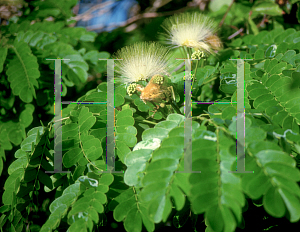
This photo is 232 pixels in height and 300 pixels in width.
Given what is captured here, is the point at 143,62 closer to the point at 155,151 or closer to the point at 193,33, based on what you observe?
the point at 193,33

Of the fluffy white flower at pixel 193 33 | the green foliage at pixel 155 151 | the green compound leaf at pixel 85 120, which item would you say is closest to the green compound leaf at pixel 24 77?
the green foliage at pixel 155 151

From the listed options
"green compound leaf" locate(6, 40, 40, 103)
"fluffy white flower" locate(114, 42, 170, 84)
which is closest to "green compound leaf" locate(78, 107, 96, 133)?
"fluffy white flower" locate(114, 42, 170, 84)

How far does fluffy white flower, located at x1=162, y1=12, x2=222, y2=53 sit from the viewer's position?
1190 mm

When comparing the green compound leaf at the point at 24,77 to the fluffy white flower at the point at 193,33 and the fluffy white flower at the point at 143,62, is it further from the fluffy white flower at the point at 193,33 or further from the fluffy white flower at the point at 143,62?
the fluffy white flower at the point at 193,33

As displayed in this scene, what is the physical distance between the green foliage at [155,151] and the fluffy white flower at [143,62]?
8 centimetres

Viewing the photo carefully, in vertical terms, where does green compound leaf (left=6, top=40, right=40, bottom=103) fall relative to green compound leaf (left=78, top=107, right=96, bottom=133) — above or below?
above

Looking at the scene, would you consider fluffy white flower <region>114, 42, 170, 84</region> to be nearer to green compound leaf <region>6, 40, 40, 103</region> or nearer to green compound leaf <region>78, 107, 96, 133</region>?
green compound leaf <region>78, 107, 96, 133</region>

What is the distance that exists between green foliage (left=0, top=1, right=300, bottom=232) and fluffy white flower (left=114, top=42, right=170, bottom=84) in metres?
0.08

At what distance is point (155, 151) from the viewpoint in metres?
0.65

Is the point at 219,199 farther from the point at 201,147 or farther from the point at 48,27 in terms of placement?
the point at 48,27

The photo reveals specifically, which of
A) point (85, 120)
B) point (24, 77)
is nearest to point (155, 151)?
point (85, 120)

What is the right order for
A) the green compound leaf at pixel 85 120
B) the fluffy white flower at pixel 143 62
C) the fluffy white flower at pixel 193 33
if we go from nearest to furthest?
the green compound leaf at pixel 85 120, the fluffy white flower at pixel 143 62, the fluffy white flower at pixel 193 33

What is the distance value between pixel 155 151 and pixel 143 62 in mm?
566

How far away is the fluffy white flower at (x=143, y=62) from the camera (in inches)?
42.3
